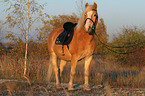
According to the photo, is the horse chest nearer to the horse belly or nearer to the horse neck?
the horse neck

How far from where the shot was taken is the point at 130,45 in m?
13.3

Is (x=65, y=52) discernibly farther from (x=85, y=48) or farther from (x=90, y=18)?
(x=90, y=18)

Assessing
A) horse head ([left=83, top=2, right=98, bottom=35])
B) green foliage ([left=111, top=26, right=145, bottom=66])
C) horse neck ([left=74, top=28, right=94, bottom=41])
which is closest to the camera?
horse head ([left=83, top=2, right=98, bottom=35])

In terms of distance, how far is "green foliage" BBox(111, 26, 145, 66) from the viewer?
42.2 feet

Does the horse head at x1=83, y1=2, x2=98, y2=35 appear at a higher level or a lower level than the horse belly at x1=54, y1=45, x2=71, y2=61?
higher

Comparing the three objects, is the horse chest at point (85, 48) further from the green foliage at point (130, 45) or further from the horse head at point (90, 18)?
the green foliage at point (130, 45)

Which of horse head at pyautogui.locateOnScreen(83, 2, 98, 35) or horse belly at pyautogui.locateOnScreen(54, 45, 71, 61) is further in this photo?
horse belly at pyautogui.locateOnScreen(54, 45, 71, 61)

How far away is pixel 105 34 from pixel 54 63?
58.5 feet

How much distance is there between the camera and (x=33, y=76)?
8.73 meters

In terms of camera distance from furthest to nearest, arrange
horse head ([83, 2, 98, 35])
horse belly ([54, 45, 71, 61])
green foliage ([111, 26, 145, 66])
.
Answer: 1. green foliage ([111, 26, 145, 66])
2. horse belly ([54, 45, 71, 61])
3. horse head ([83, 2, 98, 35])

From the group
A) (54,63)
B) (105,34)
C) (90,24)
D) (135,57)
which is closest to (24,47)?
(54,63)

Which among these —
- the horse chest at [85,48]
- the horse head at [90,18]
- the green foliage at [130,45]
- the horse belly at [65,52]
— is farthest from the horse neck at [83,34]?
the green foliage at [130,45]

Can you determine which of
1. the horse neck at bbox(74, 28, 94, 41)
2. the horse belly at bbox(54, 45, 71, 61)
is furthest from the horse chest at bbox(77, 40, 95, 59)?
the horse belly at bbox(54, 45, 71, 61)

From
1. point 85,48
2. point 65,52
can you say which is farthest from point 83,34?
point 65,52
